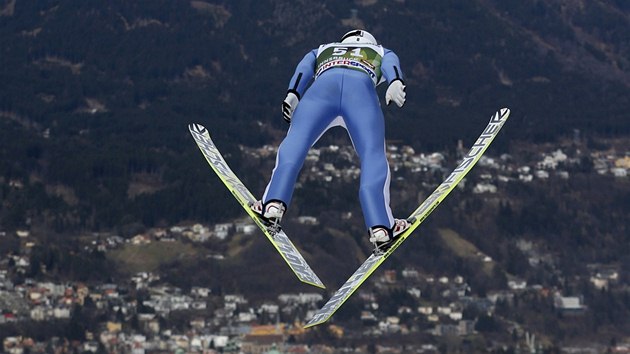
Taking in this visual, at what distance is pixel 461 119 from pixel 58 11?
37.3 meters

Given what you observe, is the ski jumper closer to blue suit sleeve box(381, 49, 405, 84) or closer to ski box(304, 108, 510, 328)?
blue suit sleeve box(381, 49, 405, 84)

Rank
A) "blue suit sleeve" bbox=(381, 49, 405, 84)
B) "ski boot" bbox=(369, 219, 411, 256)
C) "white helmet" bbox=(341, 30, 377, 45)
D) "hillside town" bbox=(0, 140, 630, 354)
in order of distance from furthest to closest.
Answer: "hillside town" bbox=(0, 140, 630, 354) < "white helmet" bbox=(341, 30, 377, 45) < "blue suit sleeve" bbox=(381, 49, 405, 84) < "ski boot" bbox=(369, 219, 411, 256)

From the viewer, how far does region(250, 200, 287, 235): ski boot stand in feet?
83.4

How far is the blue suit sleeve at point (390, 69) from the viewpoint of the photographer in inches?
1032

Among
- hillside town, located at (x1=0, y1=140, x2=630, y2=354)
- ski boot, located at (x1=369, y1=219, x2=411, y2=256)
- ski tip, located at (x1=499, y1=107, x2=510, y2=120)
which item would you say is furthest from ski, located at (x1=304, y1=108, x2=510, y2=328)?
hillside town, located at (x1=0, y1=140, x2=630, y2=354)

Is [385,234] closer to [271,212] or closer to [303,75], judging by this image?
[271,212]

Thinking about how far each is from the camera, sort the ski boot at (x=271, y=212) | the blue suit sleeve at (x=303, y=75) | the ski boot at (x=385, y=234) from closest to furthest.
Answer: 1. the ski boot at (x=385, y=234)
2. the ski boot at (x=271, y=212)
3. the blue suit sleeve at (x=303, y=75)

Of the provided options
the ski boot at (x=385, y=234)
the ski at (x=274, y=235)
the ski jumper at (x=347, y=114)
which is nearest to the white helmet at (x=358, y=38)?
the ski jumper at (x=347, y=114)

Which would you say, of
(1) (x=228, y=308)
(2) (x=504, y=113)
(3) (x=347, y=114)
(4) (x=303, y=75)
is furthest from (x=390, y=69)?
(1) (x=228, y=308)

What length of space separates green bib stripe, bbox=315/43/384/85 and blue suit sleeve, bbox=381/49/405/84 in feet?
0.26

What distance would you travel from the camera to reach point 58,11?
588 ft

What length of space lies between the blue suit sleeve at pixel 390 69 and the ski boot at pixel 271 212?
2.03 m

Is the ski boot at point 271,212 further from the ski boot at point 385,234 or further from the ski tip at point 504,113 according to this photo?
the ski tip at point 504,113

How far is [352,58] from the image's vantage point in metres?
26.5
